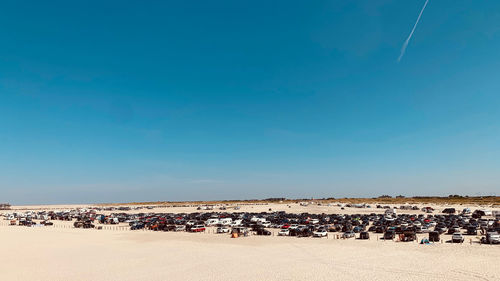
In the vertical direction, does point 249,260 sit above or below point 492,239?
below

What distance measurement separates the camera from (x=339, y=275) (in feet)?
81.7

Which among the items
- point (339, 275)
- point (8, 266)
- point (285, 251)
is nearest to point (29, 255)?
point (8, 266)

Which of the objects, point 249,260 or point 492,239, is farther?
point 492,239

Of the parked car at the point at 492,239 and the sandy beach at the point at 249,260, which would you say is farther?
the parked car at the point at 492,239

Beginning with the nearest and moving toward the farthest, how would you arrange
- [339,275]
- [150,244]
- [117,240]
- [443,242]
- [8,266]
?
[339,275] < [8,266] < [443,242] < [150,244] < [117,240]

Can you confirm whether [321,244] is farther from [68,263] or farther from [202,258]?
[68,263]

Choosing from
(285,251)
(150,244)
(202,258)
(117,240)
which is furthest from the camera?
(117,240)

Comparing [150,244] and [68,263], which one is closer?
[68,263]

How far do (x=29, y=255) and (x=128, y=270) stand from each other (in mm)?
16141

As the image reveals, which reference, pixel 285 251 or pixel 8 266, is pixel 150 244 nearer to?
pixel 8 266

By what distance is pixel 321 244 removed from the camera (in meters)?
39.6

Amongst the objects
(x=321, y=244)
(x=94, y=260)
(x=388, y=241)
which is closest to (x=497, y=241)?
(x=388, y=241)

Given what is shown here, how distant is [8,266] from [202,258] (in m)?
18.3

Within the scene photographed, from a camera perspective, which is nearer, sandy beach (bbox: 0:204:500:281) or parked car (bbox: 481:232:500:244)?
sandy beach (bbox: 0:204:500:281)
